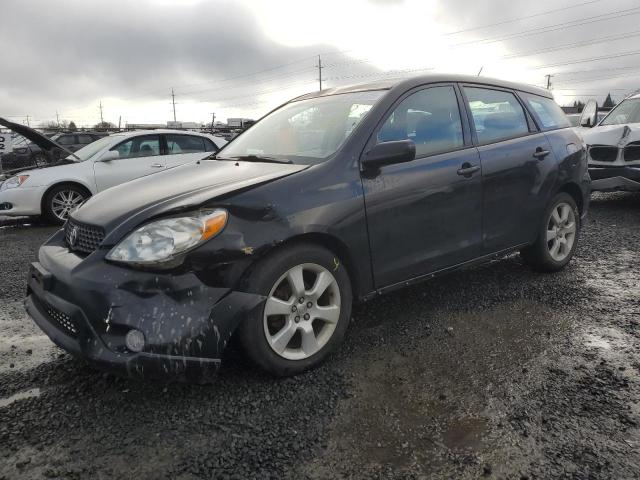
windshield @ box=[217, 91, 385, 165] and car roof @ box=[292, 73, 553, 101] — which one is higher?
car roof @ box=[292, 73, 553, 101]

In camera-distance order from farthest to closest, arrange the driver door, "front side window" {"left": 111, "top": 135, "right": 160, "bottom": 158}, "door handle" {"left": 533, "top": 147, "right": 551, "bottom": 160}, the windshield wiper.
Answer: "front side window" {"left": 111, "top": 135, "right": 160, "bottom": 158}
the driver door
"door handle" {"left": 533, "top": 147, "right": 551, "bottom": 160}
the windshield wiper

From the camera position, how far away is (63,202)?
806cm

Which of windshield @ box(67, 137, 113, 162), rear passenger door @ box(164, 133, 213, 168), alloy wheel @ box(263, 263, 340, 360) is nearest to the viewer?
alloy wheel @ box(263, 263, 340, 360)

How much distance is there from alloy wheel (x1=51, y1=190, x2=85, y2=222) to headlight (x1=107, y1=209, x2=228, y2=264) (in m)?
6.37

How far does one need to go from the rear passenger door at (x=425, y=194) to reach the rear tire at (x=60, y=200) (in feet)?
21.3

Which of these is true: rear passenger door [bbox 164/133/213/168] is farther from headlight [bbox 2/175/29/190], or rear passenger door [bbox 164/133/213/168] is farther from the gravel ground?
the gravel ground

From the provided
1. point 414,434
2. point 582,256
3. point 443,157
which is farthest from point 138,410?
point 582,256

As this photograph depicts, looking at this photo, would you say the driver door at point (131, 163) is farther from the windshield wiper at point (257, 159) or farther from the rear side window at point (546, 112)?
the rear side window at point (546, 112)

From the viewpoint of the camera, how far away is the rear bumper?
7.66m

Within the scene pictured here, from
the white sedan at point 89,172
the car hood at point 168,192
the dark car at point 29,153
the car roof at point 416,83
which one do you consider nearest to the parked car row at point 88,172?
the white sedan at point 89,172

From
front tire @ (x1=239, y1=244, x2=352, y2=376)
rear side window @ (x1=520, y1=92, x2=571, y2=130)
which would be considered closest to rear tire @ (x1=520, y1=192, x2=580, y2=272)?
rear side window @ (x1=520, y1=92, x2=571, y2=130)

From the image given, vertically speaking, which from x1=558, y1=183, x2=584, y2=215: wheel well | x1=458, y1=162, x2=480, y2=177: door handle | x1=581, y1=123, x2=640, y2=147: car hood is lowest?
x1=558, y1=183, x2=584, y2=215: wheel well

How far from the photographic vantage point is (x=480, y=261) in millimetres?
3729

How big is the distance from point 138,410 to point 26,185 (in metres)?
6.72
